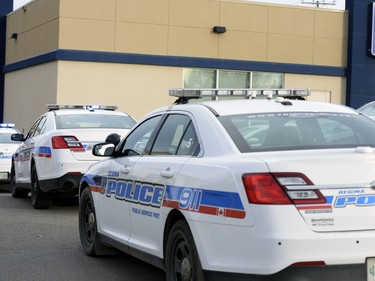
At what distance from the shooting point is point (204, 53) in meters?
25.5

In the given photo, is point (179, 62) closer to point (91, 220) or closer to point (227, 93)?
point (91, 220)

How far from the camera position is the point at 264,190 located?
4637 mm

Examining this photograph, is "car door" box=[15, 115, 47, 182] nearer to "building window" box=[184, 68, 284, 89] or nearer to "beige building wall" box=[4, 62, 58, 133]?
"beige building wall" box=[4, 62, 58, 133]

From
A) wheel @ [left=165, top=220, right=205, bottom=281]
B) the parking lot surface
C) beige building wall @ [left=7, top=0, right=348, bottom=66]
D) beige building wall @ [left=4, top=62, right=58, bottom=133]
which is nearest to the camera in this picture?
wheel @ [left=165, top=220, right=205, bottom=281]

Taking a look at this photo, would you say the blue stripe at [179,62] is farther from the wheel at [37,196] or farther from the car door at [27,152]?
the wheel at [37,196]

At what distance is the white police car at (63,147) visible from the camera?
1107cm

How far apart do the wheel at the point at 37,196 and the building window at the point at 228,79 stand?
13750mm

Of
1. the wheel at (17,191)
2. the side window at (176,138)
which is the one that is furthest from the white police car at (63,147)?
the side window at (176,138)

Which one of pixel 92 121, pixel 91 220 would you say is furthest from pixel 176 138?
pixel 92 121

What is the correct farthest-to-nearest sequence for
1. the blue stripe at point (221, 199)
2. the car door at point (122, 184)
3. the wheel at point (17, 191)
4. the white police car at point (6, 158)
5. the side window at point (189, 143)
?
the white police car at point (6, 158)
the wheel at point (17, 191)
the car door at point (122, 184)
the side window at point (189, 143)
the blue stripe at point (221, 199)

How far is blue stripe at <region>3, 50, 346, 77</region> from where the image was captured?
23969 millimetres

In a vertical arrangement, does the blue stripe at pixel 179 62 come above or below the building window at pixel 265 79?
above

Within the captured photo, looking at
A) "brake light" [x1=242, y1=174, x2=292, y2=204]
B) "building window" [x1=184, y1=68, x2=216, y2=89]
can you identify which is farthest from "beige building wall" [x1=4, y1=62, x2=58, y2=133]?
"brake light" [x1=242, y1=174, x2=292, y2=204]

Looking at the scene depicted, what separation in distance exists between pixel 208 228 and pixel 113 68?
64.9 ft
